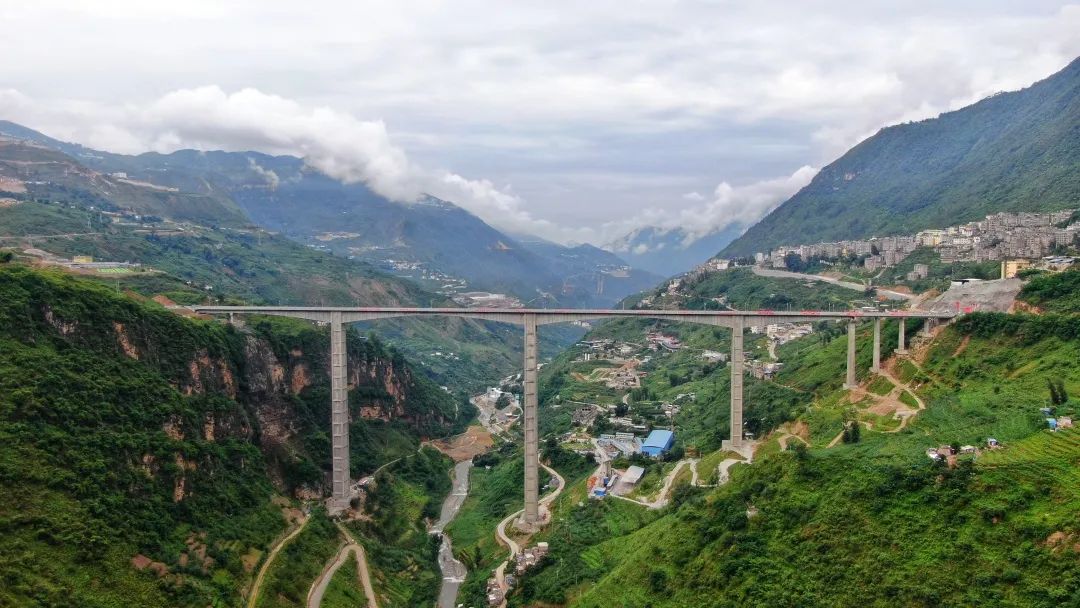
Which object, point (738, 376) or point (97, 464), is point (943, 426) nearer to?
point (738, 376)

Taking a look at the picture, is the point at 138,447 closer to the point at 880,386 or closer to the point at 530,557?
Answer: the point at 530,557

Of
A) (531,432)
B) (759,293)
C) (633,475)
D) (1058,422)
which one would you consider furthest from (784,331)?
(1058,422)

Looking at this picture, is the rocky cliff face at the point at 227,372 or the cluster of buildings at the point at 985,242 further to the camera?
the cluster of buildings at the point at 985,242

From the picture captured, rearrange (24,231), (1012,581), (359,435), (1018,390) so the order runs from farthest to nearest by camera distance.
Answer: (24,231), (359,435), (1018,390), (1012,581)

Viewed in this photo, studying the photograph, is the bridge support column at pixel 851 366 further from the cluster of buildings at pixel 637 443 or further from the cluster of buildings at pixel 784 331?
the cluster of buildings at pixel 784 331

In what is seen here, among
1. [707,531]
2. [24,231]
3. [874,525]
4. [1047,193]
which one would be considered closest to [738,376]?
[707,531]

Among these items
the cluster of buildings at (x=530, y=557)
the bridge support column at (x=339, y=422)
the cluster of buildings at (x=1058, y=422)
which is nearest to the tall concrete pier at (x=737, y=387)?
the cluster of buildings at (x=530, y=557)
